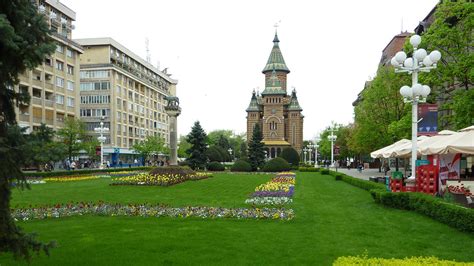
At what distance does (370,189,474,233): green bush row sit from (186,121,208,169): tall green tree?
34816mm

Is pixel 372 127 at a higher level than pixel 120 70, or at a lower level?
lower

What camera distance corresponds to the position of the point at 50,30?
5938 millimetres

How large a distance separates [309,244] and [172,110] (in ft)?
75.2

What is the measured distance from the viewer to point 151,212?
12.9 metres

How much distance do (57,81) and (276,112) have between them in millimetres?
48124

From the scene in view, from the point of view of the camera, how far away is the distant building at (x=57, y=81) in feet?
155

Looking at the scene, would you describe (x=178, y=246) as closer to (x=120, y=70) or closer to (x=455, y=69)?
(x=455, y=69)

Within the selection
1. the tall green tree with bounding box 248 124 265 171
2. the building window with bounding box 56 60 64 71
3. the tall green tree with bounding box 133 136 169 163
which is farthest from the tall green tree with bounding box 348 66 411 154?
the building window with bounding box 56 60 64 71

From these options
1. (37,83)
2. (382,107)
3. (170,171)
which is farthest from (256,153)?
(37,83)

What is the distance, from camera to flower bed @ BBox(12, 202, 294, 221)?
1247 centimetres

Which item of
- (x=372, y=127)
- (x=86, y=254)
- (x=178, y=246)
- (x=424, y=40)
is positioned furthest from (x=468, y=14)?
(x=86, y=254)

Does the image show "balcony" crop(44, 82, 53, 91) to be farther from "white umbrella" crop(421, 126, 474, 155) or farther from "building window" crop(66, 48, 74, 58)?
"white umbrella" crop(421, 126, 474, 155)

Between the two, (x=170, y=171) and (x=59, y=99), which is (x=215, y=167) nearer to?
(x=170, y=171)

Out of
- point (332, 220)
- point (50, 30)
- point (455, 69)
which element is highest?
point (455, 69)
